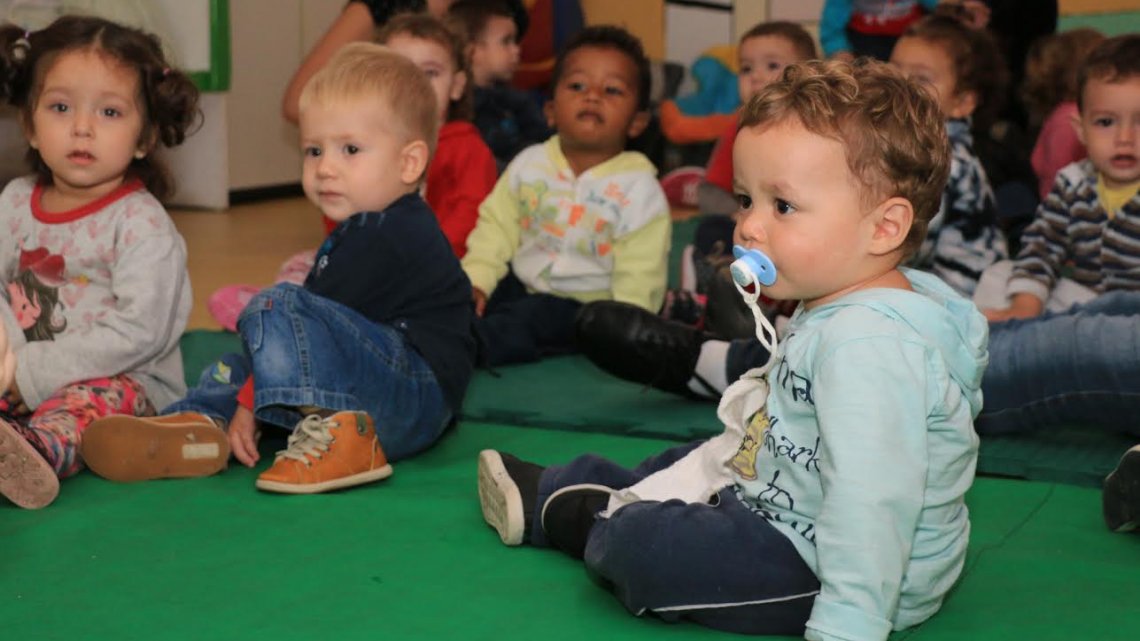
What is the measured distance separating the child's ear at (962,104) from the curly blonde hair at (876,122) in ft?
5.75

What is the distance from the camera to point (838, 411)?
3.83 feet

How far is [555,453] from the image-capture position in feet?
6.31

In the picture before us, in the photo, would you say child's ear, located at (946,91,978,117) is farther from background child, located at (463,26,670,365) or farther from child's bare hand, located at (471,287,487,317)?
child's bare hand, located at (471,287,487,317)

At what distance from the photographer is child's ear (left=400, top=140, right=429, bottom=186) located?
6.44 ft

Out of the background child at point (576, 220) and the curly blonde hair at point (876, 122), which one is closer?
the curly blonde hair at point (876, 122)

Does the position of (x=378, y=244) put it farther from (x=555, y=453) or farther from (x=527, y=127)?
(x=527, y=127)

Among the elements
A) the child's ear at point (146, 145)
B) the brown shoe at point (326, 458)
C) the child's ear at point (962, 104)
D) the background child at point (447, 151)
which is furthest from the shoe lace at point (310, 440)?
the child's ear at point (962, 104)

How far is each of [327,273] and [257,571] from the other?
0.53m

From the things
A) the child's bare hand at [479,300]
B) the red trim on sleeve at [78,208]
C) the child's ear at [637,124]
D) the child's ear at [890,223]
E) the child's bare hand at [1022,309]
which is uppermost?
the child's ear at [890,223]

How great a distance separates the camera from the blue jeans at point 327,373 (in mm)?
1740

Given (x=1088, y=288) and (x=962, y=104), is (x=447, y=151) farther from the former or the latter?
(x=1088, y=288)

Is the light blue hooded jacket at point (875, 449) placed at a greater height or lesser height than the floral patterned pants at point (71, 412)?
greater

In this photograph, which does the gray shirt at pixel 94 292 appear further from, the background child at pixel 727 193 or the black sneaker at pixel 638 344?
the background child at pixel 727 193

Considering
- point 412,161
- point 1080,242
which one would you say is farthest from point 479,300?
point 1080,242
